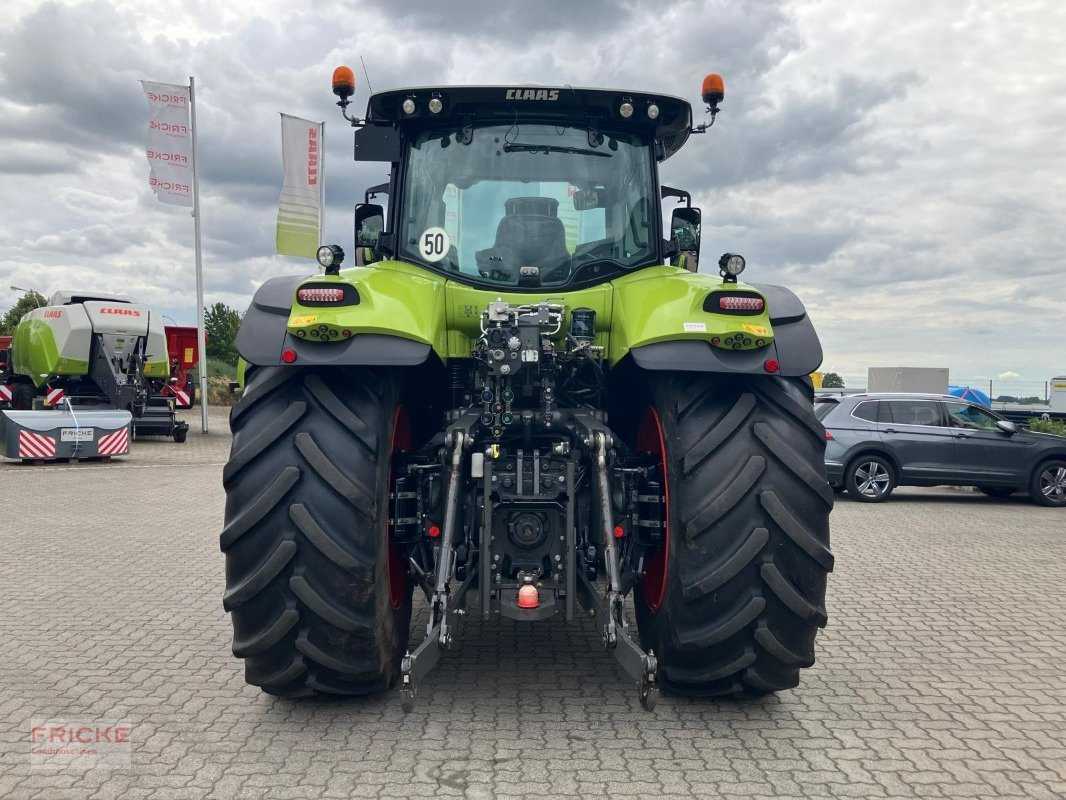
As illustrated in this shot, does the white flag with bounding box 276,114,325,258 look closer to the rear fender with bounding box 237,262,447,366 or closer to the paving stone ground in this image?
the paving stone ground

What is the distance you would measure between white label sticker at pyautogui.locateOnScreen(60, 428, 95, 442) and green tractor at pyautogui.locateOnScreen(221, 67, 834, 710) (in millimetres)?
13754

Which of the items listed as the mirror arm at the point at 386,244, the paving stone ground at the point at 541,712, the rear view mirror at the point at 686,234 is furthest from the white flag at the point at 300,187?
the rear view mirror at the point at 686,234

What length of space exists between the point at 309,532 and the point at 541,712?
138cm

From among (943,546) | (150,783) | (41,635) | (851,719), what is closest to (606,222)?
(851,719)

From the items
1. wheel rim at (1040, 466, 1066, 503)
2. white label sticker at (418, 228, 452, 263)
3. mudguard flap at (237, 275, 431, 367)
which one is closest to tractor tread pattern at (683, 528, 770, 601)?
mudguard flap at (237, 275, 431, 367)

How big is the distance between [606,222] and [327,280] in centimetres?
167

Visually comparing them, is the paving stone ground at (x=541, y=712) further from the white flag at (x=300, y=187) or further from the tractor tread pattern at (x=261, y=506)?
the white flag at (x=300, y=187)

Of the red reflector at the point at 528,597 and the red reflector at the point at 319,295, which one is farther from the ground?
the red reflector at the point at 319,295

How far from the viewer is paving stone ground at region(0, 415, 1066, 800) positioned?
3.54 metres

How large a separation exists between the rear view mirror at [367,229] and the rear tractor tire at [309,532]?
4.99ft

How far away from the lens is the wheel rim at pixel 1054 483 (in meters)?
14.2

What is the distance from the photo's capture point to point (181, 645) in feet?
17.8

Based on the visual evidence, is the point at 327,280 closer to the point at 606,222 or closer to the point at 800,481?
the point at 606,222

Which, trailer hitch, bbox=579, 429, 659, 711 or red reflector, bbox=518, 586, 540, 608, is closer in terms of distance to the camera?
trailer hitch, bbox=579, 429, 659, 711
